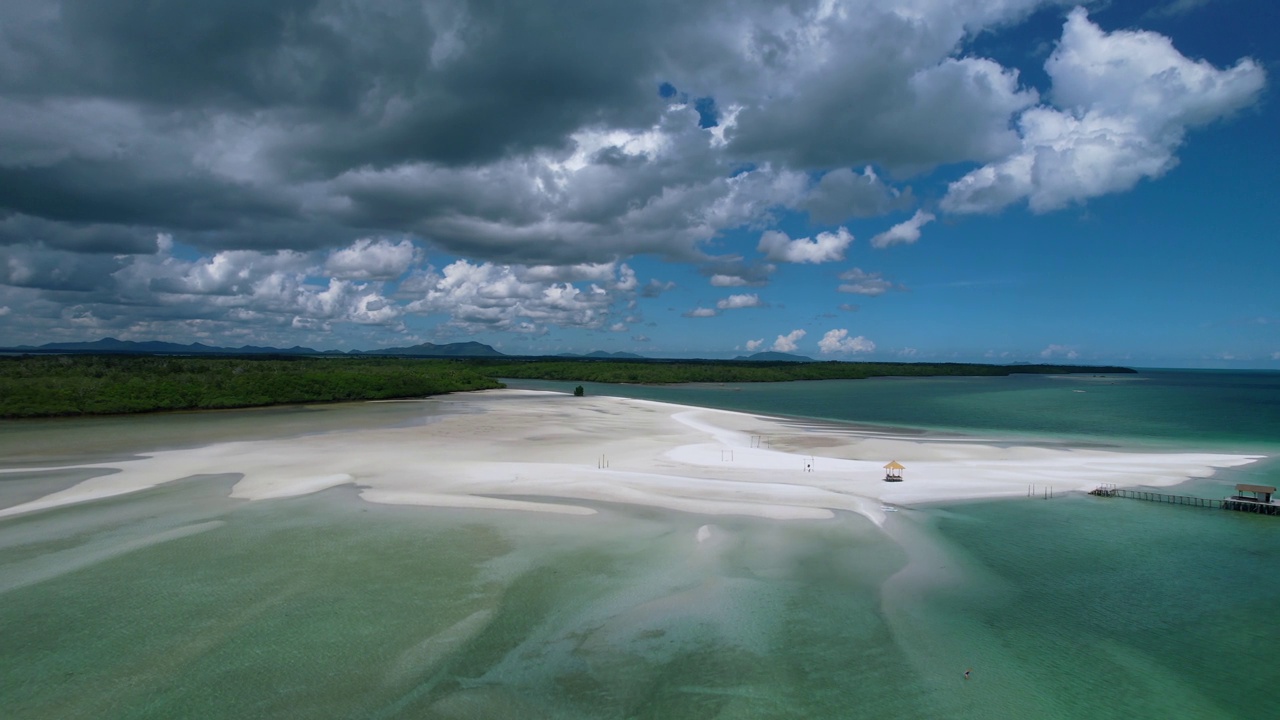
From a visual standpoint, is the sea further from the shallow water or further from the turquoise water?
the turquoise water

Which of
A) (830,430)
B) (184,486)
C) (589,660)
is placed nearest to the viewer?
(589,660)

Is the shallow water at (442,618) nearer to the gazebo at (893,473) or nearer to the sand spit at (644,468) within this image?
the sand spit at (644,468)

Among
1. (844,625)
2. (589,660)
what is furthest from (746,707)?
(844,625)

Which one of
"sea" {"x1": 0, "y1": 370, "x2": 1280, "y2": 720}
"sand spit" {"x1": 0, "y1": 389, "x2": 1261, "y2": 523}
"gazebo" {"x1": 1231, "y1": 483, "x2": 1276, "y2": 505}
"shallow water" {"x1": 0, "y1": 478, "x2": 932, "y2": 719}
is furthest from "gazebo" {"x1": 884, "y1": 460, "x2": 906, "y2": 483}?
"gazebo" {"x1": 1231, "y1": 483, "x2": 1276, "y2": 505}

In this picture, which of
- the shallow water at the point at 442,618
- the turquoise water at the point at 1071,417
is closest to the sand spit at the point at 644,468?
the shallow water at the point at 442,618

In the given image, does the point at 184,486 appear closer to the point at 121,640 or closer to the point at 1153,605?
the point at 121,640

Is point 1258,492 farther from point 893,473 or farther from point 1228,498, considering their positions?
point 893,473

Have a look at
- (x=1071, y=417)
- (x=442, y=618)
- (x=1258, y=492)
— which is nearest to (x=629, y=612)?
(x=442, y=618)
